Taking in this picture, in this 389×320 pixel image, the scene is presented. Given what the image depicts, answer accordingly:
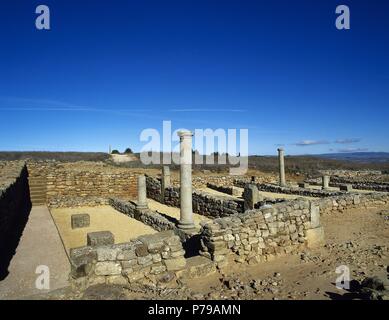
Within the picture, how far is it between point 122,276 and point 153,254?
0.64 metres

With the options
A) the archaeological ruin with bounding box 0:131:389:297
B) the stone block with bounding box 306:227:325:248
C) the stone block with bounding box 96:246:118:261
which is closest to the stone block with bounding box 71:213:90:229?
the archaeological ruin with bounding box 0:131:389:297

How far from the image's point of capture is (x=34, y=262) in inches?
339

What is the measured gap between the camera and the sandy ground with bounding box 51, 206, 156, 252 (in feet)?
37.0

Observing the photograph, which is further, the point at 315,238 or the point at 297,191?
the point at 297,191

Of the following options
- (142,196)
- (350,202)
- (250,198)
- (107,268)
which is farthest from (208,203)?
(107,268)

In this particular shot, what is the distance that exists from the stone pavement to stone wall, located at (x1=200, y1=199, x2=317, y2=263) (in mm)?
3419

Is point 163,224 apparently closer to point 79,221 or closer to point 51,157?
point 79,221

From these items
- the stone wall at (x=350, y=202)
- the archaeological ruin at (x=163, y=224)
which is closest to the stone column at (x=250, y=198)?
the archaeological ruin at (x=163, y=224)

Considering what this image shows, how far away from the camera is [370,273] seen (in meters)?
5.81

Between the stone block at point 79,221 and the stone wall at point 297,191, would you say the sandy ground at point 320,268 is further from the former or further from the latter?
the stone block at point 79,221

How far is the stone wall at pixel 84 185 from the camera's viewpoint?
19500mm

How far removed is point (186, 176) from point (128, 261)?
15.8 ft

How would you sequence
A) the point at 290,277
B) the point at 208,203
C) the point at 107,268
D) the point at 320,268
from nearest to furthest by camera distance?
the point at 107,268 < the point at 290,277 < the point at 320,268 < the point at 208,203
